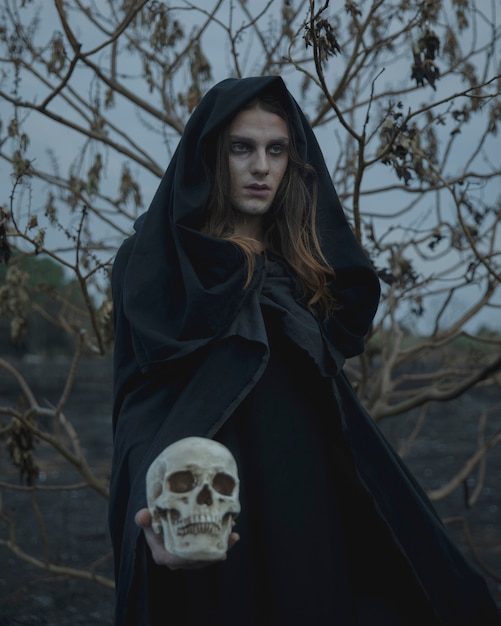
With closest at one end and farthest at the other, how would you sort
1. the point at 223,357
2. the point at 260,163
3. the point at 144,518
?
the point at 144,518
the point at 223,357
the point at 260,163

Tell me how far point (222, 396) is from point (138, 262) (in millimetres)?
393

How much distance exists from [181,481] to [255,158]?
945 millimetres

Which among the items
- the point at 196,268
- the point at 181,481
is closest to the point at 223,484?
the point at 181,481

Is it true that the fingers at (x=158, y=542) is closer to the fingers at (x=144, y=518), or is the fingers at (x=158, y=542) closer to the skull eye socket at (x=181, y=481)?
the fingers at (x=144, y=518)

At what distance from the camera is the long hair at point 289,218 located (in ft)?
7.78

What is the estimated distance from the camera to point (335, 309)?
94.8 inches

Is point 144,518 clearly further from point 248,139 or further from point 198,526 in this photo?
point 248,139

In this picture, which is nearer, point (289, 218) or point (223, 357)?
point (223, 357)

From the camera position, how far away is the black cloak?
2.10 meters

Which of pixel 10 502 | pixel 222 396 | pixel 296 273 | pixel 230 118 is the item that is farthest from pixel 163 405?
pixel 10 502

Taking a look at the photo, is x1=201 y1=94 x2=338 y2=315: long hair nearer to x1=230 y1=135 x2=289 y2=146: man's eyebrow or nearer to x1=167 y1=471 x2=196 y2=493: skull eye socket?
x1=230 y1=135 x2=289 y2=146: man's eyebrow

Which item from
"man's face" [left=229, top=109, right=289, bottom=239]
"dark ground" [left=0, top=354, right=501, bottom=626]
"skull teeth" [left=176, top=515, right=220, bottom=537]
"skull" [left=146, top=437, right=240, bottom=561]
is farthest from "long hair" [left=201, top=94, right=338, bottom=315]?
"dark ground" [left=0, top=354, right=501, bottom=626]

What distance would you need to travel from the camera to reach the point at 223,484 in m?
1.77

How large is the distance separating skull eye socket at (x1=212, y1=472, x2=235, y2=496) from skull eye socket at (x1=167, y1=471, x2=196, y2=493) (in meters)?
0.05
